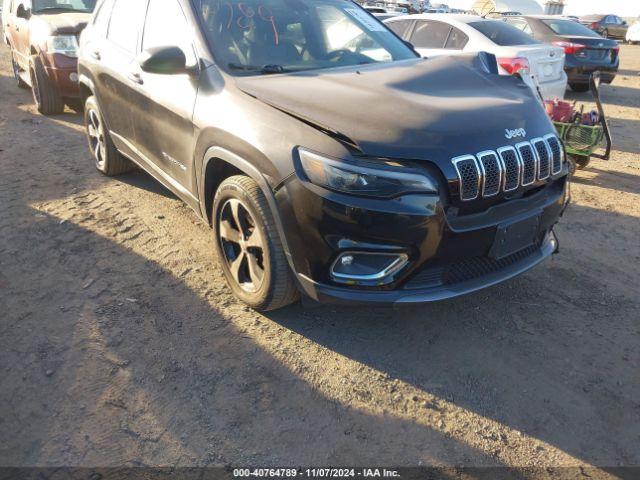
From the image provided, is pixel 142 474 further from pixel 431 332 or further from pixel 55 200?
pixel 55 200

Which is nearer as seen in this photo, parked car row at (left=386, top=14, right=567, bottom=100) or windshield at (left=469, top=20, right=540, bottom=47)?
parked car row at (left=386, top=14, right=567, bottom=100)

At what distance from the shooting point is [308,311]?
321cm

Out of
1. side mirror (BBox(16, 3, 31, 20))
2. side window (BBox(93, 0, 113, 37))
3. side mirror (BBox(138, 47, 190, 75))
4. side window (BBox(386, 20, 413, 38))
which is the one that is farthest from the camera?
side window (BBox(386, 20, 413, 38))

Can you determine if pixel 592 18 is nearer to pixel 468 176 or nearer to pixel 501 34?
pixel 501 34

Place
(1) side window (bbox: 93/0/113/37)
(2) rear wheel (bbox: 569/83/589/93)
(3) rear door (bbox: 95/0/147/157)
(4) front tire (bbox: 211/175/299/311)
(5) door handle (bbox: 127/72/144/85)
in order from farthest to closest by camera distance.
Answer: (2) rear wheel (bbox: 569/83/589/93)
(1) side window (bbox: 93/0/113/37)
(3) rear door (bbox: 95/0/147/157)
(5) door handle (bbox: 127/72/144/85)
(4) front tire (bbox: 211/175/299/311)

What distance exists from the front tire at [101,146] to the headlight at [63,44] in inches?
92.8

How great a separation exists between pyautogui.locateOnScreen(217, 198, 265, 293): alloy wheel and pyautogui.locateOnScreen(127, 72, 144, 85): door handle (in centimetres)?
133

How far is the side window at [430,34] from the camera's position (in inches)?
315

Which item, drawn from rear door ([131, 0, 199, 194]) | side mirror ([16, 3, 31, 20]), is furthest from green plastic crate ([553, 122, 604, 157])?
side mirror ([16, 3, 31, 20])

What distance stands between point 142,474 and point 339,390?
97 cm

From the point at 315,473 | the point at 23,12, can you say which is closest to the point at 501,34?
the point at 23,12

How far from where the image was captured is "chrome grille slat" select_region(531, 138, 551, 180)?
8.96 feet

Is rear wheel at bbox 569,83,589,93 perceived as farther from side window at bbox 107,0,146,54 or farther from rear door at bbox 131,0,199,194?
rear door at bbox 131,0,199,194

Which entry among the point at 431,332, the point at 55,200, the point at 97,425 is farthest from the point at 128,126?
the point at 431,332
